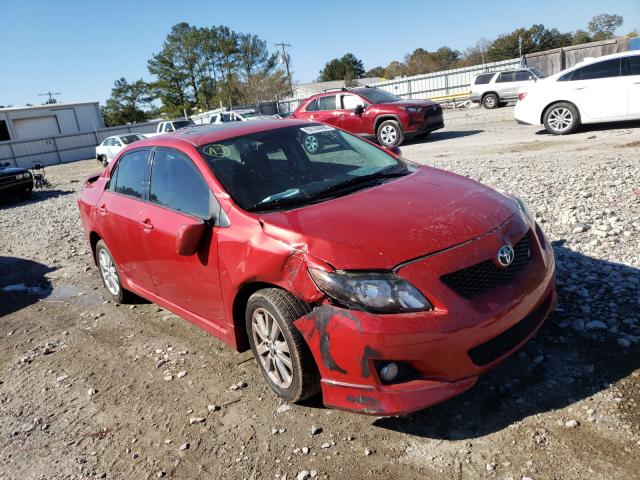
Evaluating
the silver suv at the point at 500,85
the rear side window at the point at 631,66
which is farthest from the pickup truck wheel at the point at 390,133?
the silver suv at the point at 500,85

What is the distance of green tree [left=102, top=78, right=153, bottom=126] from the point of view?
237 ft

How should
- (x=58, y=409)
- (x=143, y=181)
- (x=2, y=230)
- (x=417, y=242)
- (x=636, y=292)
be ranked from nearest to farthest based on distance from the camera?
(x=417, y=242), (x=58, y=409), (x=636, y=292), (x=143, y=181), (x=2, y=230)

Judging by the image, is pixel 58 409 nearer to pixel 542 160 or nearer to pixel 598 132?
pixel 542 160

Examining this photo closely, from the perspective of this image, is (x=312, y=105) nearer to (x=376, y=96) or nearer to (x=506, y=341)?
(x=376, y=96)

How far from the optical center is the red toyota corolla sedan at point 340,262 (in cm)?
259

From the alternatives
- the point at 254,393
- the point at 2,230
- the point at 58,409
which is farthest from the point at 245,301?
the point at 2,230

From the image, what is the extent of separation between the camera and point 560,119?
11953 mm

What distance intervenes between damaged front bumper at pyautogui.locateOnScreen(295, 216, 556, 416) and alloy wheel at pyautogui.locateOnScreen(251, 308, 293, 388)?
1.02ft

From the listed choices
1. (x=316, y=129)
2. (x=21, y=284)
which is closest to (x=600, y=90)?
(x=316, y=129)

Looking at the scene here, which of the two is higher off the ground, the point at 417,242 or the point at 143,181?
A: the point at 143,181

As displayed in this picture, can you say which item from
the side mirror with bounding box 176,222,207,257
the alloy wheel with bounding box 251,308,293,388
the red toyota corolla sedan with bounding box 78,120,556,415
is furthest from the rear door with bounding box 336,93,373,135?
the alloy wheel with bounding box 251,308,293,388

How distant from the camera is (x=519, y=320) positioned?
2787 millimetres

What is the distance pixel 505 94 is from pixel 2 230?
20.4 meters

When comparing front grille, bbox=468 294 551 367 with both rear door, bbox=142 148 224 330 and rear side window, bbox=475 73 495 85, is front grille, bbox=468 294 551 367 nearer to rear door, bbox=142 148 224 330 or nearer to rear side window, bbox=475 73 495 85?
rear door, bbox=142 148 224 330
